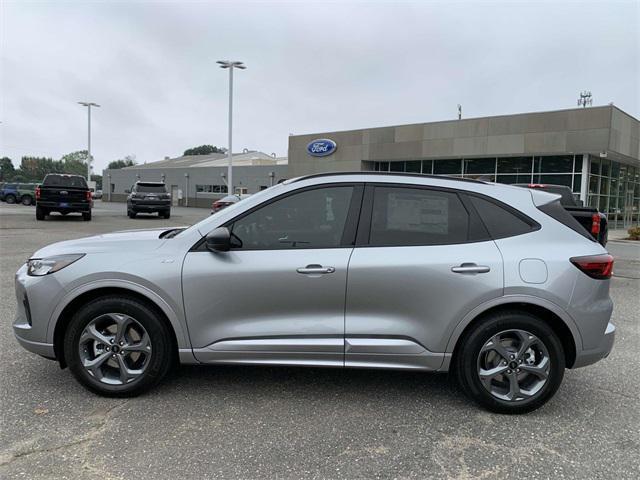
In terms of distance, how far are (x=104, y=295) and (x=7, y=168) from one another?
144 metres

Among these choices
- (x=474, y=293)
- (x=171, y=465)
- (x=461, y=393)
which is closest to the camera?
(x=171, y=465)

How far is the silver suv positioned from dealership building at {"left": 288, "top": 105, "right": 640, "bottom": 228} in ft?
65.8

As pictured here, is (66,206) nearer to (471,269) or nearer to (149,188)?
(149,188)

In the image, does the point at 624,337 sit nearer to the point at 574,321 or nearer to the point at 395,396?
the point at 574,321

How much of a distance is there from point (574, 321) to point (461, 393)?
101cm

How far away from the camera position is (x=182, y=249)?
3.48 metres

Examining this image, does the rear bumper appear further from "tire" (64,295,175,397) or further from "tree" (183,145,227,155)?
"tree" (183,145,227,155)

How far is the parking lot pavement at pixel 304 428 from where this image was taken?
9.07 ft

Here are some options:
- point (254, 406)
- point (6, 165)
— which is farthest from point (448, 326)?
point (6, 165)

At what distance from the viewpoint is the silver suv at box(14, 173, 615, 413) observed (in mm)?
3355

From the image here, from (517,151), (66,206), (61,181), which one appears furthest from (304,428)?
(517,151)

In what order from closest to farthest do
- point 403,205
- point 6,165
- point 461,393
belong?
point 403,205
point 461,393
point 6,165

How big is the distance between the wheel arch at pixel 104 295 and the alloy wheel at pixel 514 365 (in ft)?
7.08

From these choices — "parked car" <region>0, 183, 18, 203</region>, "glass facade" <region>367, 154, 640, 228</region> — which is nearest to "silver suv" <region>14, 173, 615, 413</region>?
"glass facade" <region>367, 154, 640, 228</region>
